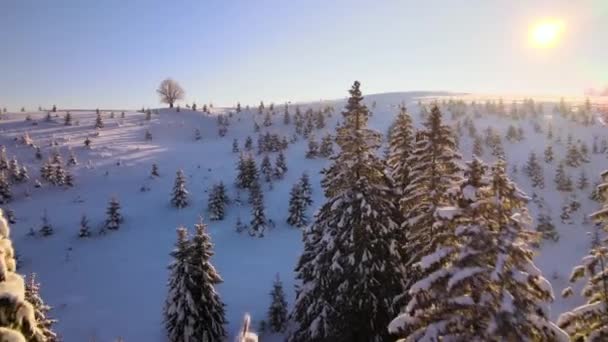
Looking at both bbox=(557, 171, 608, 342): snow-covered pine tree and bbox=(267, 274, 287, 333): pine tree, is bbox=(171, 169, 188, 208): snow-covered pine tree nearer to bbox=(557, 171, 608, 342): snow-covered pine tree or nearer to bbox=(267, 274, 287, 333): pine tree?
bbox=(267, 274, 287, 333): pine tree

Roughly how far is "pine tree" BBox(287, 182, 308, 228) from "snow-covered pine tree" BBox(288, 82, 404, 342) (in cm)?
3188

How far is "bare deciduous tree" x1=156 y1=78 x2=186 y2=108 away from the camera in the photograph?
131625mm

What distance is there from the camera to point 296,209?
5519 cm

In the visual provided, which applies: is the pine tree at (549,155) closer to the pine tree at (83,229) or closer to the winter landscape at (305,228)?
the winter landscape at (305,228)

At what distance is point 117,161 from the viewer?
77.7m

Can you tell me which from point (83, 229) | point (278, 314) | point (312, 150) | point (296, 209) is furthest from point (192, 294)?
point (312, 150)

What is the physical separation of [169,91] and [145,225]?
273ft

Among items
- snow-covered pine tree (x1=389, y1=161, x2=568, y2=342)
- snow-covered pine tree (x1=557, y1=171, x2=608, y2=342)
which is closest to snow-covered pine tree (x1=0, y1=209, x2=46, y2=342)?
snow-covered pine tree (x1=389, y1=161, x2=568, y2=342)

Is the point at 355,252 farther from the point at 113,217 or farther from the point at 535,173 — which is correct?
the point at 535,173

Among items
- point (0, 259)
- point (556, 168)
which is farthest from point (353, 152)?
point (556, 168)

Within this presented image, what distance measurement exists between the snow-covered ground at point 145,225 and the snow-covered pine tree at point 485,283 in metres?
27.5

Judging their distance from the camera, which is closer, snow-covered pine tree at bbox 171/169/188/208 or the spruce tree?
the spruce tree

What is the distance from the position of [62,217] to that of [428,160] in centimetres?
5352

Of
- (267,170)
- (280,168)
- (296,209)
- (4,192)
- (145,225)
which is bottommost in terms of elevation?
(145,225)
